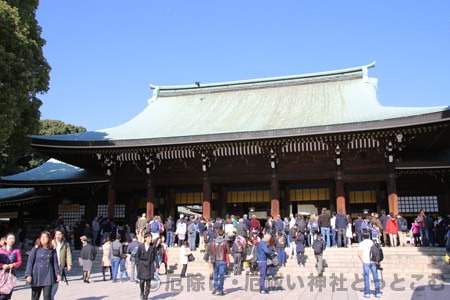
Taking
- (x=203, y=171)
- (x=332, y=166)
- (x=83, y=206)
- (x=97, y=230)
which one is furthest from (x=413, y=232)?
(x=83, y=206)

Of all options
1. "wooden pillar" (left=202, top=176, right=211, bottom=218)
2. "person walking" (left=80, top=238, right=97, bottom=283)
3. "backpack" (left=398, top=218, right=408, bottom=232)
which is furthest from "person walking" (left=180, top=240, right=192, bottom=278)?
"backpack" (left=398, top=218, right=408, bottom=232)

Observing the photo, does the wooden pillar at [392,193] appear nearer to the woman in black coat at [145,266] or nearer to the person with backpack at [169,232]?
the person with backpack at [169,232]

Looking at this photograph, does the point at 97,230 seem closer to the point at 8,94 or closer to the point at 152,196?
the point at 152,196

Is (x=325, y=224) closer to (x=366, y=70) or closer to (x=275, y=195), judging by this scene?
(x=275, y=195)

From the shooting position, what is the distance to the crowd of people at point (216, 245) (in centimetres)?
785

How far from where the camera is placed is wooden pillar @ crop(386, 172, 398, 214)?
1719 centimetres

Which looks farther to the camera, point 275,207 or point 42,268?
point 275,207

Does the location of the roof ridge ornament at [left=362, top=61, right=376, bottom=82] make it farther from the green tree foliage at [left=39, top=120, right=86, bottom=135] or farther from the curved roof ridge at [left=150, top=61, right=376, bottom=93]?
the green tree foliage at [left=39, top=120, right=86, bottom=135]

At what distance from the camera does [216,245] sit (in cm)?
1053

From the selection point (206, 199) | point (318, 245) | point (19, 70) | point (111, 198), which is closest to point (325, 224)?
point (318, 245)

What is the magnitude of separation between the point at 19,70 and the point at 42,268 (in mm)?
9429

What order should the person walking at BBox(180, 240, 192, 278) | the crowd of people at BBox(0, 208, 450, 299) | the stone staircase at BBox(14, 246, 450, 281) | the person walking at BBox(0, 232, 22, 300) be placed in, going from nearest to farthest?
1. the person walking at BBox(0, 232, 22, 300)
2. the crowd of people at BBox(0, 208, 450, 299)
3. the stone staircase at BBox(14, 246, 450, 281)
4. the person walking at BBox(180, 240, 192, 278)

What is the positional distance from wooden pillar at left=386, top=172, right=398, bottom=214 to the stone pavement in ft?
15.6

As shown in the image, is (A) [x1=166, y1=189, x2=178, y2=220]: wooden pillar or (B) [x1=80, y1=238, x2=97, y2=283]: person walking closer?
(B) [x1=80, y1=238, x2=97, y2=283]: person walking
